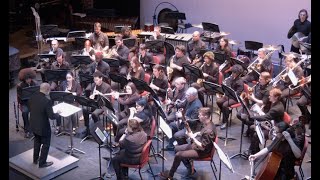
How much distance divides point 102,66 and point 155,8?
24.5 feet

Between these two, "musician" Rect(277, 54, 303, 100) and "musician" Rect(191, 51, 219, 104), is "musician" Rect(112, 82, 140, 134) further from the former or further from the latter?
"musician" Rect(277, 54, 303, 100)

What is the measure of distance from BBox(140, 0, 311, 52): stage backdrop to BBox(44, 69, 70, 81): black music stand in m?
7.54

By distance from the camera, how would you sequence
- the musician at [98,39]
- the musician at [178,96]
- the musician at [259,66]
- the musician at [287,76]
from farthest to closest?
1. the musician at [98,39]
2. the musician at [259,66]
3. the musician at [287,76]
4. the musician at [178,96]

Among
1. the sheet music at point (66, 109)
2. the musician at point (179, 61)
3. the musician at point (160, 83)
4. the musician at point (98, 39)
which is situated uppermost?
the musician at point (98, 39)

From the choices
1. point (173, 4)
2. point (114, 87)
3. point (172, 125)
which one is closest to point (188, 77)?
point (114, 87)

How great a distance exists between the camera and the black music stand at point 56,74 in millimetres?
10425

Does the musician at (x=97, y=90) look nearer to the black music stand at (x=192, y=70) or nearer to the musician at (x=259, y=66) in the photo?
the black music stand at (x=192, y=70)

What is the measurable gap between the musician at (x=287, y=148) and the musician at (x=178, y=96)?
101 inches

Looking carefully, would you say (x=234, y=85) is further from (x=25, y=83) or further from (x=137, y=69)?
(x=25, y=83)

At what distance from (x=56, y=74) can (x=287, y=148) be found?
540 centimetres

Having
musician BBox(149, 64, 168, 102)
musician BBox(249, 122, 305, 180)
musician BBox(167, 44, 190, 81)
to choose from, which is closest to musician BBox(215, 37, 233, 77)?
musician BBox(167, 44, 190, 81)

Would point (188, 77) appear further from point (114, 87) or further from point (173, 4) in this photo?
point (173, 4)

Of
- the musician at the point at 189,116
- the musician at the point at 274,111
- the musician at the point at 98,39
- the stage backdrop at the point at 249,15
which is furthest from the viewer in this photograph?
the stage backdrop at the point at 249,15

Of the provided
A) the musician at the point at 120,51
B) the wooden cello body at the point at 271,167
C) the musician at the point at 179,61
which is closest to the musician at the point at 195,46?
the musician at the point at 179,61
